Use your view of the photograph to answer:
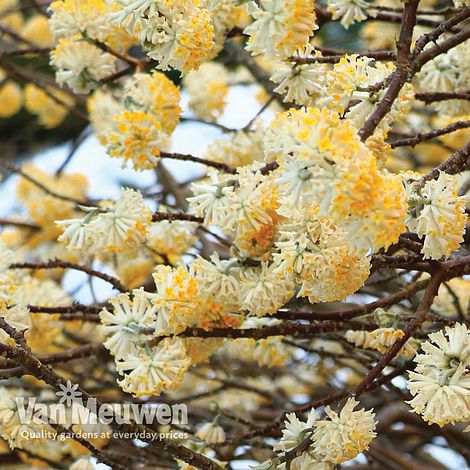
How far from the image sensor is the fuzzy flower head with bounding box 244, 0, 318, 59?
93 centimetres

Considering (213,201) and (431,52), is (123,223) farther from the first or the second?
(431,52)

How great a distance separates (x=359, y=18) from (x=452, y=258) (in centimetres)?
41

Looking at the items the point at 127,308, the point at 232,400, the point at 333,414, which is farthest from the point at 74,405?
the point at 232,400

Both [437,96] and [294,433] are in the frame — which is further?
[437,96]

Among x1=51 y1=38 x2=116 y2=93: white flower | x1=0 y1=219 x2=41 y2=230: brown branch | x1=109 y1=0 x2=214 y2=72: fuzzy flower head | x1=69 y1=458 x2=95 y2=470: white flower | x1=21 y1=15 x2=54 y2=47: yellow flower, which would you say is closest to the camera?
x1=109 y1=0 x2=214 y2=72: fuzzy flower head

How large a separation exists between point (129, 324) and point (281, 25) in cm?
46

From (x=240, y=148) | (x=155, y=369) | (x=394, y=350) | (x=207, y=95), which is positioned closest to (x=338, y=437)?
(x=394, y=350)

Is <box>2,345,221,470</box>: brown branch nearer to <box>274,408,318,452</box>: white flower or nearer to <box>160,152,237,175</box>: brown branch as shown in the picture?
<box>274,408,318,452</box>: white flower

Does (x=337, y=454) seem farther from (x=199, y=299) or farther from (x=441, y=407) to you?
(x=199, y=299)

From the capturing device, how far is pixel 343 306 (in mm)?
2018

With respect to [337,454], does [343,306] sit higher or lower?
higher

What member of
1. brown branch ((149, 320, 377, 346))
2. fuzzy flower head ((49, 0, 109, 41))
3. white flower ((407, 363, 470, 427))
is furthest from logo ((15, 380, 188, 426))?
fuzzy flower head ((49, 0, 109, 41))

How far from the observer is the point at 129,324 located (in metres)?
1.14

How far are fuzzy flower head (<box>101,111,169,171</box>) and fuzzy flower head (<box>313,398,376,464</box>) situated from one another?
1.78 feet
